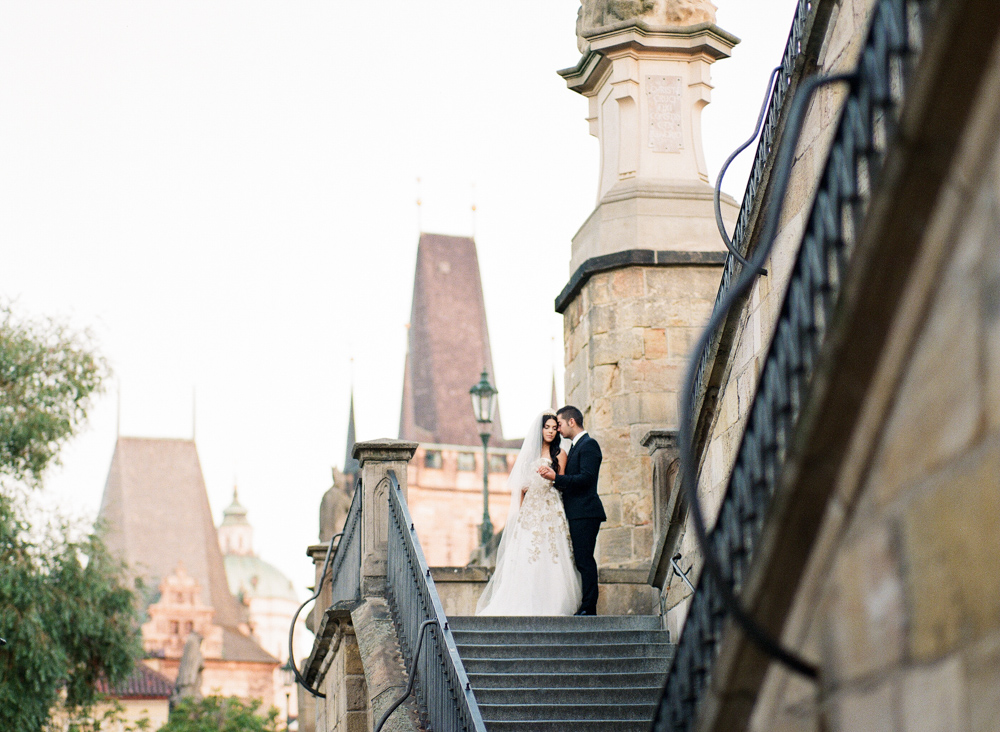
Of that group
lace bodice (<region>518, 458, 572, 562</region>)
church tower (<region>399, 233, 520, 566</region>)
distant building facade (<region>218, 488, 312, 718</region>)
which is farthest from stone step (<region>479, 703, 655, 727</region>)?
distant building facade (<region>218, 488, 312, 718</region>)

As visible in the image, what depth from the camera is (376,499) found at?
1010 cm

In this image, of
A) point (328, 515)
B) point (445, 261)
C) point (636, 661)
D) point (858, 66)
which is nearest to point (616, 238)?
point (636, 661)

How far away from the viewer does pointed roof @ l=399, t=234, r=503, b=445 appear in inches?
3494

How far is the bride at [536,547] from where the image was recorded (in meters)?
9.64

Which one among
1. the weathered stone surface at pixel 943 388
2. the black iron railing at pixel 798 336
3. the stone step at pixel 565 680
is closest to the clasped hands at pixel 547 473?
the stone step at pixel 565 680

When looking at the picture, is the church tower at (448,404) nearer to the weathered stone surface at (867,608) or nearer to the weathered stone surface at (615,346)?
the weathered stone surface at (615,346)

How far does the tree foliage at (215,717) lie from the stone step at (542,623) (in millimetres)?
38566

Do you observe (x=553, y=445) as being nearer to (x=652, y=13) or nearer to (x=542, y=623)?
(x=542, y=623)

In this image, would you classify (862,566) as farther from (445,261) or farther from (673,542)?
(445,261)

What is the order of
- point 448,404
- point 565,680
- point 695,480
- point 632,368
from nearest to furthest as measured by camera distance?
1. point 695,480
2. point 565,680
3. point 632,368
4. point 448,404

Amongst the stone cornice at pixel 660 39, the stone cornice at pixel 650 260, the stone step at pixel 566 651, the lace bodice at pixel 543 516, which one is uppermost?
the stone cornice at pixel 660 39

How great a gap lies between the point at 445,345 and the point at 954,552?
88000mm

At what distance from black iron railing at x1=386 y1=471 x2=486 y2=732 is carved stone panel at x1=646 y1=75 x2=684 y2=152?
4857mm

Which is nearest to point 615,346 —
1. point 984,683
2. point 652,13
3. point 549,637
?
point 652,13
